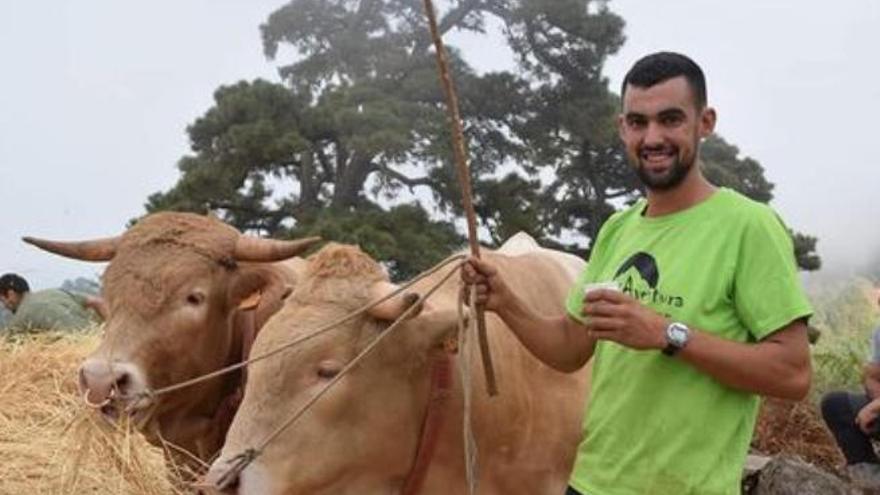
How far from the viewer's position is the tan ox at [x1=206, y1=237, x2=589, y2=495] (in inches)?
128

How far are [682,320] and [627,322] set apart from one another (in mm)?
158

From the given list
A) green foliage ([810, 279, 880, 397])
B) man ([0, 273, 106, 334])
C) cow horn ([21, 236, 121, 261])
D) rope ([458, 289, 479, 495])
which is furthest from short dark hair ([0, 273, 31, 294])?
rope ([458, 289, 479, 495])

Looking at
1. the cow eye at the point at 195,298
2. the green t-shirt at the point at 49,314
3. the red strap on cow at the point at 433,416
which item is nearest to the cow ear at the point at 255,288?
the cow eye at the point at 195,298

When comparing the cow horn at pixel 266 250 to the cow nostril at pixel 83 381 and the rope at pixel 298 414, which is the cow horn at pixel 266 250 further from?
the rope at pixel 298 414

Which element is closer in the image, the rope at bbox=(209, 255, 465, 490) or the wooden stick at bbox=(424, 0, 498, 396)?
the wooden stick at bbox=(424, 0, 498, 396)

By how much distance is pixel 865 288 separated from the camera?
1159 cm

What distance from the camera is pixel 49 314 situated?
31.6ft

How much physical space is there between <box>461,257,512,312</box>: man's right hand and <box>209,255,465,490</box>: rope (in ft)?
0.13

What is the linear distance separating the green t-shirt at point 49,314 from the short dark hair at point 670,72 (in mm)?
7240

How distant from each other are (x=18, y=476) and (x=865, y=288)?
906cm

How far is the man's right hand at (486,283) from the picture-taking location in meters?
3.11

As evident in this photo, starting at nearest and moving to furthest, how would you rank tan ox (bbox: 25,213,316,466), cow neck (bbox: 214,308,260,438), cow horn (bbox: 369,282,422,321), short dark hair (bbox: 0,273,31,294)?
cow horn (bbox: 369,282,422,321), tan ox (bbox: 25,213,316,466), cow neck (bbox: 214,308,260,438), short dark hair (bbox: 0,273,31,294)

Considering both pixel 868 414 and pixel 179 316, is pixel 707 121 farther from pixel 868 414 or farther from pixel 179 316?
pixel 868 414

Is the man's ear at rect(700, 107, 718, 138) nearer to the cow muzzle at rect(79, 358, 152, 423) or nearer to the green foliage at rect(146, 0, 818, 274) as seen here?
the cow muzzle at rect(79, 358, 152, 423)
